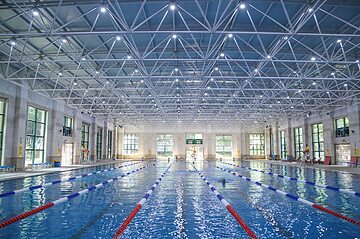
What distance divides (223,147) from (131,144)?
52.0ft

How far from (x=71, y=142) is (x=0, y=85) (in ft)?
36.0

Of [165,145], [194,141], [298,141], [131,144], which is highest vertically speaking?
[194,141]

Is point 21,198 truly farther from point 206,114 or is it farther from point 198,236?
point 206,114

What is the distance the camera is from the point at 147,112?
101 feet

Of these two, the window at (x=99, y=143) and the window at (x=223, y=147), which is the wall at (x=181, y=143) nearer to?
the window at (x=223, y=147)

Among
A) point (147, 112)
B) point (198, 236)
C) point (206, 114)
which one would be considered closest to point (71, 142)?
point (147, 112)

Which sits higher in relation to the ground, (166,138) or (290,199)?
(166,138)

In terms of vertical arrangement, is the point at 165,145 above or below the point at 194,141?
below

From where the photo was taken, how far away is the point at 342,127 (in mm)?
25500

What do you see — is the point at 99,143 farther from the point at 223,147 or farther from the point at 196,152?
the point at 223,147

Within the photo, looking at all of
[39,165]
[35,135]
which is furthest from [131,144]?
[39,165]

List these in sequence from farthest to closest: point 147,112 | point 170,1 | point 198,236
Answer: point 147,112 < point 170,1 < point 198,236

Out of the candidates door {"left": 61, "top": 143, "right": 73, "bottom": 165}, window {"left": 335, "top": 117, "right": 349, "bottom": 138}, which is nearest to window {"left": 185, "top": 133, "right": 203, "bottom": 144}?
door {"left": 61, "top": 143, "right": 73, "bottom": 165}

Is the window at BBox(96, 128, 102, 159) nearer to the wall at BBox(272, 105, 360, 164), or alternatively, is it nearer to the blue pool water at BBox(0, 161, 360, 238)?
the blue pool water at BBox(0, 161, 360, 238)
